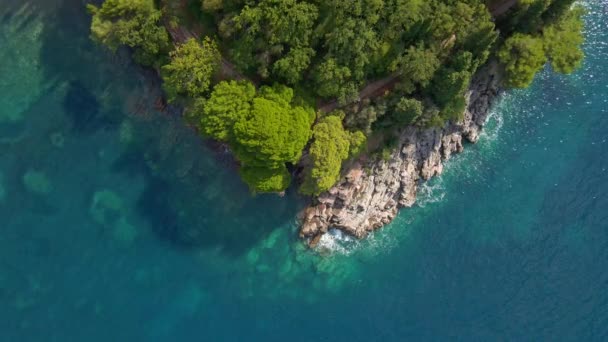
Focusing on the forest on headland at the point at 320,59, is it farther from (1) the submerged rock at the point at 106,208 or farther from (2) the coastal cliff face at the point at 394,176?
(1) the submerged rock at the point at 106,208

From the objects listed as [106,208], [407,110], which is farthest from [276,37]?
[106,208]

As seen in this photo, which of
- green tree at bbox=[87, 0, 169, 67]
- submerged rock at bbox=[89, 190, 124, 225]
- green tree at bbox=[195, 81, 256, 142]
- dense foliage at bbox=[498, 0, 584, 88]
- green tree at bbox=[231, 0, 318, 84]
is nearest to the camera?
green tree at bbox=[231, 0, 318, 84]

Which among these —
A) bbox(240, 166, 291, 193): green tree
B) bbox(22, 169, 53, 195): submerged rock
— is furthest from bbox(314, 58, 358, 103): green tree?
bbox(22, 169, 53, 195): submerged rock

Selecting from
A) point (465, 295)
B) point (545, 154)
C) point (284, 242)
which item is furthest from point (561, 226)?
point (284, 242)

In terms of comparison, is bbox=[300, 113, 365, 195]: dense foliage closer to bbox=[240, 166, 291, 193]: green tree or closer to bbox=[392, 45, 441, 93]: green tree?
bbox=[240, 166, 291, 193]: green tree

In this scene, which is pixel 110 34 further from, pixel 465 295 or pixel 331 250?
pixel 465 295

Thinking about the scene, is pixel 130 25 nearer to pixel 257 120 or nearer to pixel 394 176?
pixel 257 120
